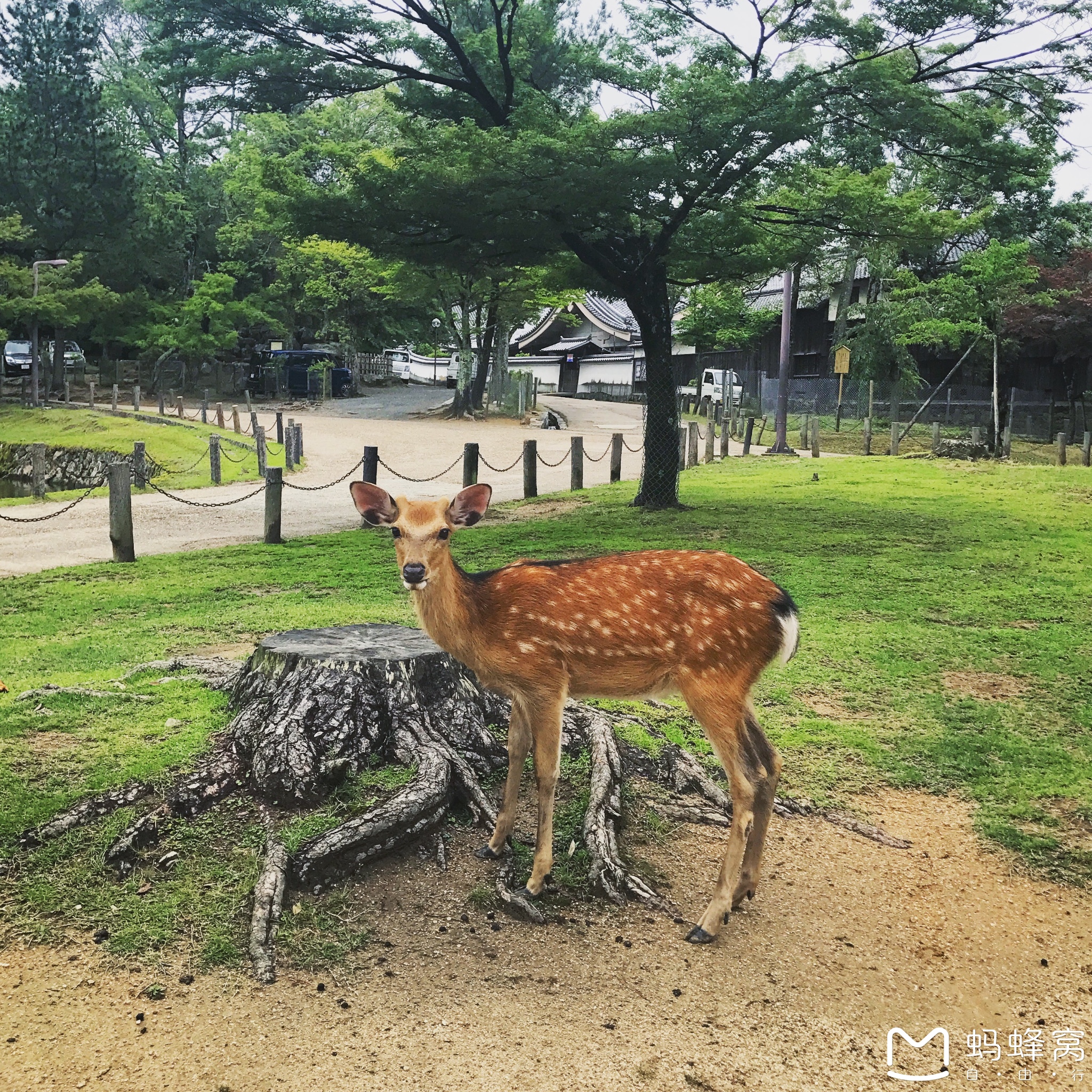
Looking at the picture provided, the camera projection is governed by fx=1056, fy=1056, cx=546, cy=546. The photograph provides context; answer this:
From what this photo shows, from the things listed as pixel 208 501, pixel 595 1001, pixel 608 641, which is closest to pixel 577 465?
pixel 208 501

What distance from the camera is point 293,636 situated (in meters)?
5.20

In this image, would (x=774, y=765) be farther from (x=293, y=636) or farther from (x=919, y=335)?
(x=919, y=335)

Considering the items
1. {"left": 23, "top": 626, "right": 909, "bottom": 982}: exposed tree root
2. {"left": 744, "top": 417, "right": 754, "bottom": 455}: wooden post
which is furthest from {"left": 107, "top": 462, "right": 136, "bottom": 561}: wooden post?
{"left": 744, "top": 417, "right": 754, "bottom": 455}: wooden post

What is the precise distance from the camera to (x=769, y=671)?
673 cm

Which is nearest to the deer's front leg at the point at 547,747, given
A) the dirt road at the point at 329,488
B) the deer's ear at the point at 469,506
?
the deer's ear at the point at 469,506

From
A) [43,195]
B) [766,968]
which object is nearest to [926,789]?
[766,968]

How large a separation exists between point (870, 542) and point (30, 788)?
33.9 feet

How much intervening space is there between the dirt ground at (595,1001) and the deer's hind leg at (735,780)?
13 cm

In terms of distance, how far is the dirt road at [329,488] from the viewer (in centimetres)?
1353

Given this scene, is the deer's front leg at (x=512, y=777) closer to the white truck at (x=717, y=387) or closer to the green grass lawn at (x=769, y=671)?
the green grass lawn at (x=769, y=671)

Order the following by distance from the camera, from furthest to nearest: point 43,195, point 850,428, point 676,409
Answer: point 43,195 → point 850,428 → point 676,409

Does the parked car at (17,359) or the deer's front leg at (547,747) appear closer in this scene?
the deer's front leg at (547,747)

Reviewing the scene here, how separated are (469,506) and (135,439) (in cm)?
2595

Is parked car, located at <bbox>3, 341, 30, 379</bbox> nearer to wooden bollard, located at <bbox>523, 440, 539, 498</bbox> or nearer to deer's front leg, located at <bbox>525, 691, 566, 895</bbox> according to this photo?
wooden bollard, located at <bbox>523, 440, 539, 498</bbox>
